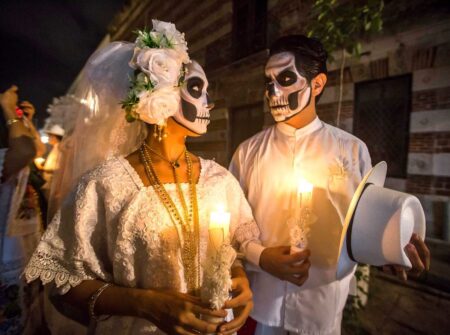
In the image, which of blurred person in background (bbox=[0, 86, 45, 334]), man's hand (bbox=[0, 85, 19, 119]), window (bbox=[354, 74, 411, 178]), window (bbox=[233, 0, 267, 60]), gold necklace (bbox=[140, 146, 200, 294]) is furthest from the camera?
window (bbox=[233, 0, 267, 60])

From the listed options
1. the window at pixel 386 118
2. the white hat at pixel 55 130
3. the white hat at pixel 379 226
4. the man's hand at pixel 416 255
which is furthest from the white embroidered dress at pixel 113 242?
the window at pixel 386 118

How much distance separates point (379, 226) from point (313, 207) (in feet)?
1.81

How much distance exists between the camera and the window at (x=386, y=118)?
195 inches

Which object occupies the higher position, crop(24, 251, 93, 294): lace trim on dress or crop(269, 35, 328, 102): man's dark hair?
crop(269, 35, 328, 102): man's dark hair

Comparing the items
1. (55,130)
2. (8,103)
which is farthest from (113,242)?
(55,130)

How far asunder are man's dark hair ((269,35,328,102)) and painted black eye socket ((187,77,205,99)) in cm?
87

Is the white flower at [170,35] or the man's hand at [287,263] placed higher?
the white flower at [170,35]

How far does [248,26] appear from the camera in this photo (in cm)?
770

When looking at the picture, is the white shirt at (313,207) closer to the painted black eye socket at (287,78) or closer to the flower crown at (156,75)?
the painted black eye socket at (287,78)

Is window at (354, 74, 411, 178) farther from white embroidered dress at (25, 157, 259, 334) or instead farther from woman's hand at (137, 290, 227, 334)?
woman's hand at (137, 290, 227, 334)

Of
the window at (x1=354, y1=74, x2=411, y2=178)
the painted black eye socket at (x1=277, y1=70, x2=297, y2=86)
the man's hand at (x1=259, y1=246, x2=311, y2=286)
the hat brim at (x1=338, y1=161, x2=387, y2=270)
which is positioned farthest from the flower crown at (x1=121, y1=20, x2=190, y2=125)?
the window at (x1=354, y1=74, x2=411, y2=178)

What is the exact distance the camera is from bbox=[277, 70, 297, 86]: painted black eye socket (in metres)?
2.08

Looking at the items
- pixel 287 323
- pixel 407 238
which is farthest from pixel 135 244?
pixel 407 238

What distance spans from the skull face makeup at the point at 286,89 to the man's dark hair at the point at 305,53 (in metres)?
0.05
